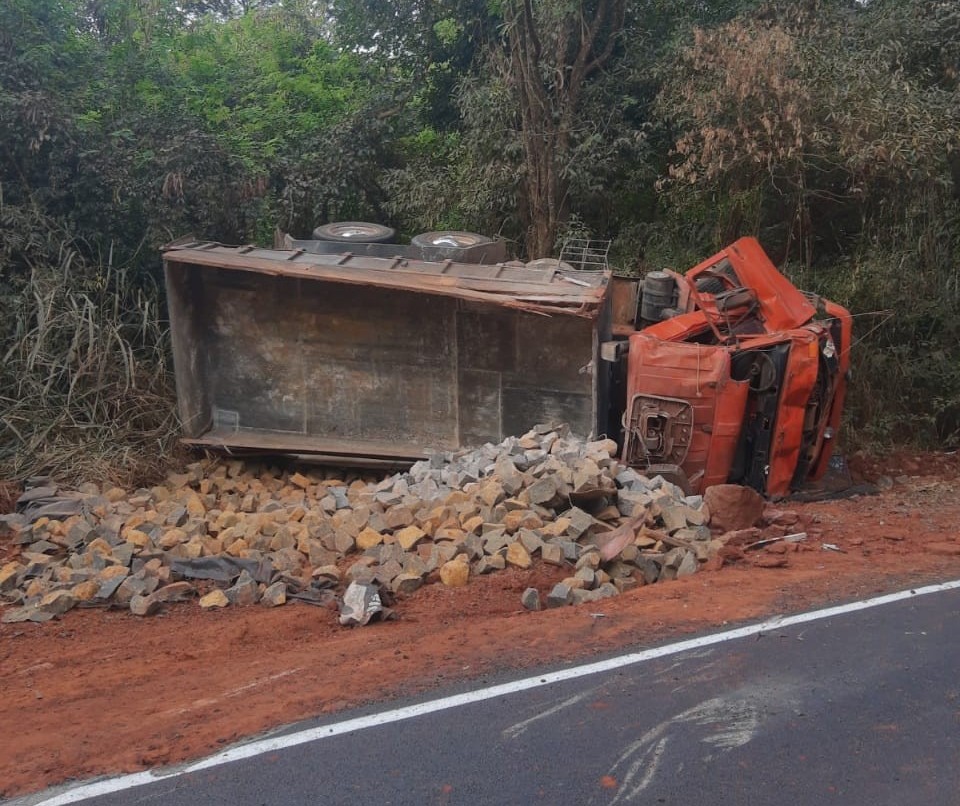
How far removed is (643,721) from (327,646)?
207 cm

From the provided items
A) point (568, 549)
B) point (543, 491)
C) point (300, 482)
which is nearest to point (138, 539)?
point (300, 482)

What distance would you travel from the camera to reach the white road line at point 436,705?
4.24m

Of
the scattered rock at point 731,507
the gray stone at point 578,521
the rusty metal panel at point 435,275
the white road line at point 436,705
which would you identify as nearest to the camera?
the white road line at point 436,705

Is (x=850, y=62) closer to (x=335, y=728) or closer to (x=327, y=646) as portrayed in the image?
(x=327, y=646)

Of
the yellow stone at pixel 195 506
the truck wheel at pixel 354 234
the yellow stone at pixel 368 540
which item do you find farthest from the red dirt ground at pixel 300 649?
the truck wheel at pixel 354 234

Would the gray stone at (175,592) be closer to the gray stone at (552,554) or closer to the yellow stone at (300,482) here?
the gray stone at (552,554)

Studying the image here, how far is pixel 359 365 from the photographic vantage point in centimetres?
1043

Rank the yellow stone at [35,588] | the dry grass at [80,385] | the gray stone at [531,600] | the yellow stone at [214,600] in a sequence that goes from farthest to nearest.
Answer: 1. the dry grass at [80,385]
2. the yellow stone at [35,588]
3. the yellow stone at [214,600]
4. the gray stone at [531,600]

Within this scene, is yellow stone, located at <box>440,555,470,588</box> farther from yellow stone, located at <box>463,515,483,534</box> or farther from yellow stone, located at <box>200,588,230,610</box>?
yellow stone, located at <box>200,588,230,610</box>

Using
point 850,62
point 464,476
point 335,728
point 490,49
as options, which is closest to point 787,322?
point 464,476

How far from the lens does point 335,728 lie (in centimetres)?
466

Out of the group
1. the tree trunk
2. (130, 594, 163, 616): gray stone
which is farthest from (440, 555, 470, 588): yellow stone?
the tree trunk

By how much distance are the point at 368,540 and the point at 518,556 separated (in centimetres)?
121

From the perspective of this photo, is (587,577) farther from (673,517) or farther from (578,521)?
(673,517)
